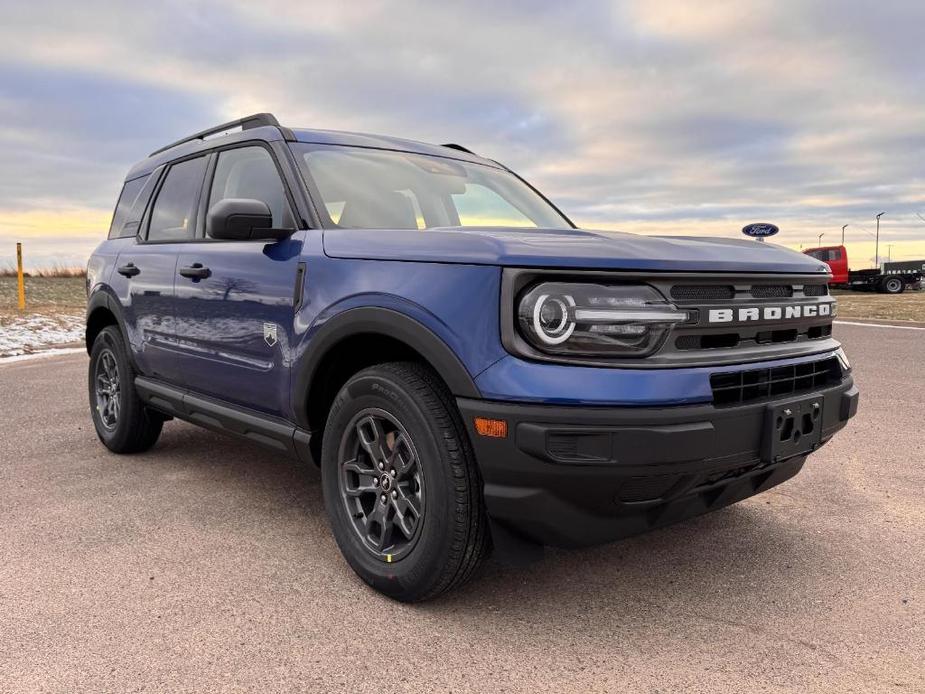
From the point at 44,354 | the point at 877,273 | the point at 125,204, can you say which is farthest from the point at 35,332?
the point at 877,273

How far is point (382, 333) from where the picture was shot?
2766 mm

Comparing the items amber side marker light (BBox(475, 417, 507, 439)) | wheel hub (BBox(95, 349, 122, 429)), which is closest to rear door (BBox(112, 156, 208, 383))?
wheel hub (BBox(95, 349, 122, 429))

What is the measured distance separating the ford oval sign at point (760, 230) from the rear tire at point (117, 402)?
1972cm

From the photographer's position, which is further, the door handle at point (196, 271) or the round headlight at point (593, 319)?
the door handle at point (196, 271)

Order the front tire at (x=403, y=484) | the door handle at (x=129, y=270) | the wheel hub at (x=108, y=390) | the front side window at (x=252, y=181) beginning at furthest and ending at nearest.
Answer: 1. the wheel hub at (x=108, y=390)
2. the door handle at (x=129, y=270)
3. the front side window at (x=252, y=181)
4. the front tire at (x=403, y=484)

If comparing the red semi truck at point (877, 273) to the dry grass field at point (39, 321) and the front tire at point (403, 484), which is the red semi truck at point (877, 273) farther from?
the front tire at point (403, 484)

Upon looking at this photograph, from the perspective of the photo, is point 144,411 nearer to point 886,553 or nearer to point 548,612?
point 548,612

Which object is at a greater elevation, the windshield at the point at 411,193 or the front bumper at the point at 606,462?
the windshield at the point at 411,193

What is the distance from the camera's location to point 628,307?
239 cm

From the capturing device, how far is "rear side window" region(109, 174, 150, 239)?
5.20 meters

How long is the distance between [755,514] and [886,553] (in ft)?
2.07

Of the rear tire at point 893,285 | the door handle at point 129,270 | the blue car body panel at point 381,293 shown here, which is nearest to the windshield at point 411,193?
the blue car body panel at point 381,293

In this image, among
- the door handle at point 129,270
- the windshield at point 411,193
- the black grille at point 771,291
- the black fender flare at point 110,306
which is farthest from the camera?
the black fender flare at point 110,306

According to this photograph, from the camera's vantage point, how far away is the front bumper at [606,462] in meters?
2.31
